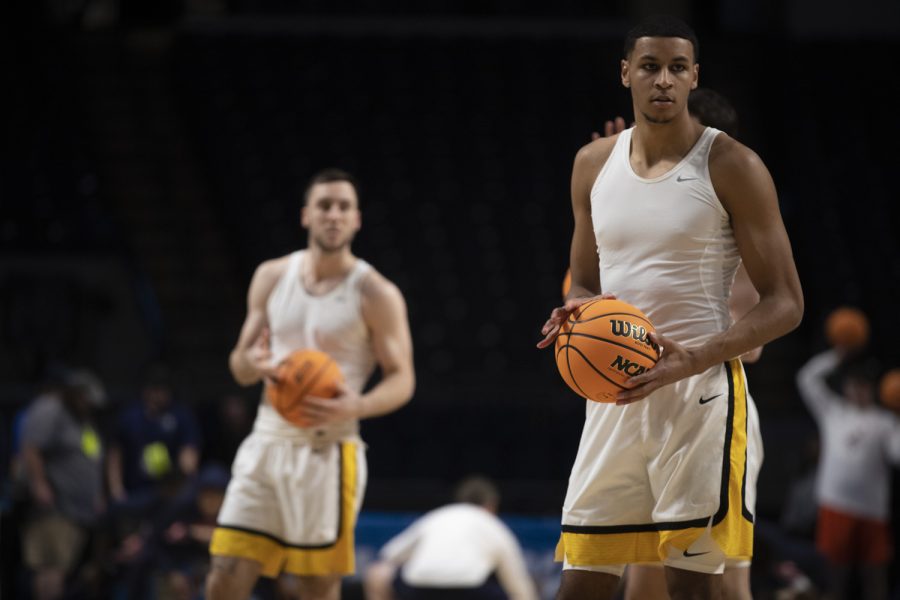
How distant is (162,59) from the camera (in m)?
16.3

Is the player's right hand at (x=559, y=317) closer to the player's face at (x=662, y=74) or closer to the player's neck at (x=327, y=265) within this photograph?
the player's face at (x=662, y=74)

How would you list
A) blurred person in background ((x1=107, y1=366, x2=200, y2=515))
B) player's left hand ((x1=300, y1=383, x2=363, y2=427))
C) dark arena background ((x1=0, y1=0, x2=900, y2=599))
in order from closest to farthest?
1. player's left hand ((x1=300, y1=383, x2=363, y2=427))
2. blurred person in background ((x1=107, y1=366, x2=200, y2=515))
3. dark arena background ((x1=0, y1=0, x2=900, y2=599))

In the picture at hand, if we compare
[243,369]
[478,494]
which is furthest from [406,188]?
[243,369]

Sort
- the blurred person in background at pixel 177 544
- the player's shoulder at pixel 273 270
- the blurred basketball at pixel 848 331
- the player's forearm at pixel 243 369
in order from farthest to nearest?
the blurred basketball at pixel 848 331 < the blurred person in background at pixel 177 544 < the player's shoulder at pixel 273 270 < the player's forearm at pixel 243 369

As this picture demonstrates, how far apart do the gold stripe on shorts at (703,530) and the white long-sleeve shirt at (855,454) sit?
6.00 meters

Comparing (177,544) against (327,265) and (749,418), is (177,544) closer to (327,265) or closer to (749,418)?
(327,265)

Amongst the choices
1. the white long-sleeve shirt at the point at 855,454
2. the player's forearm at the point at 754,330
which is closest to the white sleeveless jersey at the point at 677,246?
the player's forearm at the point at 754,330

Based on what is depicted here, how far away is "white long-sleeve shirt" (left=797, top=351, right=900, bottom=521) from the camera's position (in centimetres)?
941

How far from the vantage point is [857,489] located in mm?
9438

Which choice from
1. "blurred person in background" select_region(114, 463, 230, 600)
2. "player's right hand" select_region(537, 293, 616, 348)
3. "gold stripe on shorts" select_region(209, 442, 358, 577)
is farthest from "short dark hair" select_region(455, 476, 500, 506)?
"player's right hand" select_region(537, 293, 616, 348)

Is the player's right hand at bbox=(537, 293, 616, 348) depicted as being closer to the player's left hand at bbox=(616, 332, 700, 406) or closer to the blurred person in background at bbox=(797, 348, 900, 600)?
the player's left hand at bbox=(616, 332, 700, 406)

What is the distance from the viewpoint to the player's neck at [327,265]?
551 centimetres

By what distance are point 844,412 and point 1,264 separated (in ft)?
23.8

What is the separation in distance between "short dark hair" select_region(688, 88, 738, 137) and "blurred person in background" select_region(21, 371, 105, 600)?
6136 mm
